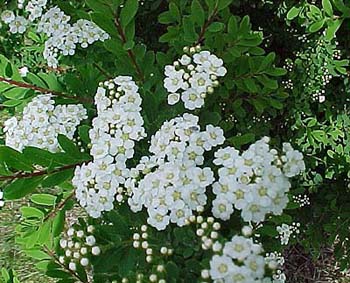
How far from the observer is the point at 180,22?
1672 mm

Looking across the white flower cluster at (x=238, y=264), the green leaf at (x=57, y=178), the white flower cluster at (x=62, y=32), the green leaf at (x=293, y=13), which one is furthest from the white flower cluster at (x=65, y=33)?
the white flower cluster at (x=238, y=264)

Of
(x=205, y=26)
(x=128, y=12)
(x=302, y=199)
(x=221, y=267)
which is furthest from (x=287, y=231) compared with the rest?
(x=221, y=267)

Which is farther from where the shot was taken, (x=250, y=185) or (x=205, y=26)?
(x=205, y=26)

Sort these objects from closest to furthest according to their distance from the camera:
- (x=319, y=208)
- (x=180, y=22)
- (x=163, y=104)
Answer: (x=163, y=104)
(x=180, y=22)
(x=319, y=208)

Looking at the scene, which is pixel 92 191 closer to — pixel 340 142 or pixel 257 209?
pixel 257 209

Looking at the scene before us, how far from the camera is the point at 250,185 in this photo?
1.19 meters

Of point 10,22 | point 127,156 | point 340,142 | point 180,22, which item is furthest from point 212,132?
point 340,142

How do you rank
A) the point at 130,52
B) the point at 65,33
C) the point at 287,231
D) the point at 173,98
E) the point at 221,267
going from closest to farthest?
the point at 221,267
the point at 173,98
the point at 130,52
the point at 65,33
the point at 287,231

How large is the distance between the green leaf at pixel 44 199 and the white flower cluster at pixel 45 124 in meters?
0.14

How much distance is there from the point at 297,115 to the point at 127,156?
106 centimetres

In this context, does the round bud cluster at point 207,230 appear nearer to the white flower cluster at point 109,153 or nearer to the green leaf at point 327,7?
the white flower cluster at point 109,153

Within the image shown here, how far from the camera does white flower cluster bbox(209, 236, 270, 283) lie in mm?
1110

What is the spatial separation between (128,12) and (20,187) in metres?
0.44

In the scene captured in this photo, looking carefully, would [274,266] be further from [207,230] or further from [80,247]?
[80,247]
